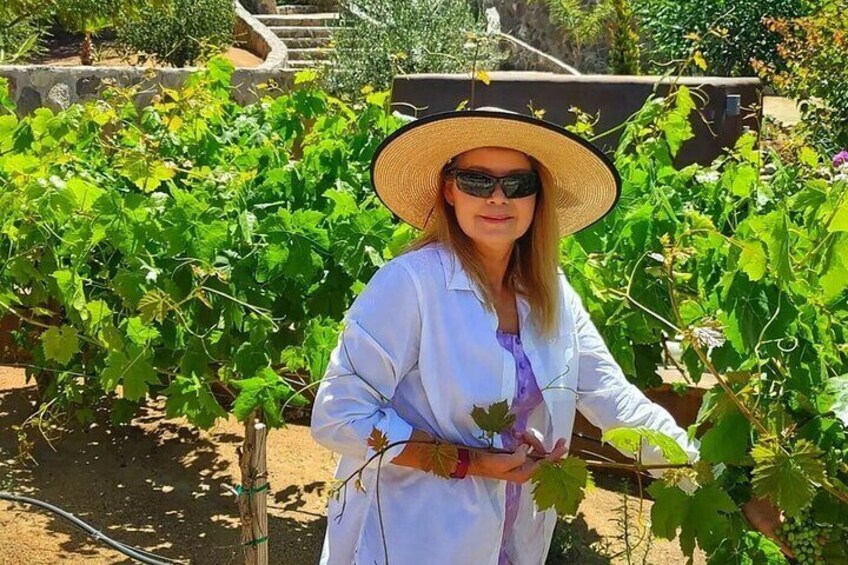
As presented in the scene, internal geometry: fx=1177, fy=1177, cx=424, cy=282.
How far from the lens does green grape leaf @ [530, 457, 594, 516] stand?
1750 mm

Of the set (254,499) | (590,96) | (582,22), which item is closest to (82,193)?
(254,499)

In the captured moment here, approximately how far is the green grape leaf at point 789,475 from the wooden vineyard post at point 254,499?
140cm

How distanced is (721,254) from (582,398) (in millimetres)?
600

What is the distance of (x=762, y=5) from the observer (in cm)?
1409

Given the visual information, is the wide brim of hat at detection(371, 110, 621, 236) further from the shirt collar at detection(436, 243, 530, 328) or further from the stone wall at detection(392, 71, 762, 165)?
the stone wall at detection(392, 71, 762, 165)

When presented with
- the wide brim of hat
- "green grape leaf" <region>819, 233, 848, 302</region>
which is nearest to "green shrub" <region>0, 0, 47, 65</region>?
the wide brim of hat

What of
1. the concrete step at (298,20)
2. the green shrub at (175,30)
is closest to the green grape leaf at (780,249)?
the green shrub at (175,30)

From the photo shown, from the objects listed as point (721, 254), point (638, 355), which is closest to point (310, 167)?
point (638, 355)

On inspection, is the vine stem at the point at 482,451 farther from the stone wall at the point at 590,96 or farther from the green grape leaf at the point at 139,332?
the stone wall at the point at 590,96

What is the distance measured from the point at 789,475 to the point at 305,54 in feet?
50.7

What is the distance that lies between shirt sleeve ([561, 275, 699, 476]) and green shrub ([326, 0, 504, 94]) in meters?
10.6

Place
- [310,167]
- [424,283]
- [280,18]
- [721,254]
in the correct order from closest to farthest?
[424,283]
[721,254]
[310,167]
[280,18]

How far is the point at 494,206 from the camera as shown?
1.99 meters

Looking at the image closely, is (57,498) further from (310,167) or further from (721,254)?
(721,254)
